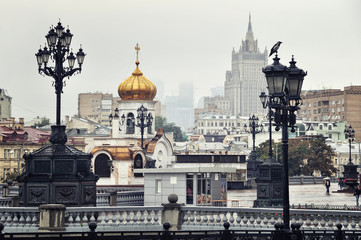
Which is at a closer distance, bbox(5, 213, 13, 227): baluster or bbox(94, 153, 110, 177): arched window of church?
bbox(5, 213, 13, 227): baluster

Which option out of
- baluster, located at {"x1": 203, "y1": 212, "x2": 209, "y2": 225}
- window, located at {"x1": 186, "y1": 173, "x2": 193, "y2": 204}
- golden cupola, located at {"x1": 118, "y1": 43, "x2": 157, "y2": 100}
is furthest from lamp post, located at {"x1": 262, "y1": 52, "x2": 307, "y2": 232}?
golden cupola, located at {"x1": 118, "y1": 43, "x2": 157, "y2": 100}

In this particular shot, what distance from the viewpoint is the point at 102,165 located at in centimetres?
7981

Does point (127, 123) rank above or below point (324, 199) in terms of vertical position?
above

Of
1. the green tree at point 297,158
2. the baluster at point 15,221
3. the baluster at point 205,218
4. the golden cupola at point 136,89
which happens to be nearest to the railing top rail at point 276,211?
the baluster at point 205,218

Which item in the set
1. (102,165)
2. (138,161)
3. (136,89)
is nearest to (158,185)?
(102,165)

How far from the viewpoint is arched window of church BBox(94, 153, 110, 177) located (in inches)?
3123

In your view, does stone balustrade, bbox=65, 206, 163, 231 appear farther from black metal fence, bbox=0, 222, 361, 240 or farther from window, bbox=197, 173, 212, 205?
window, bbox=197, 173, 212, 205

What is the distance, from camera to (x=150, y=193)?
4759 centimetres

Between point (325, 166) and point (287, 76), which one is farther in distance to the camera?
point (325, 166)

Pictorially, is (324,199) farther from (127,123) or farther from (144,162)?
(127,123)

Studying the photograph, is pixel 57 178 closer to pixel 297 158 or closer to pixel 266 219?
pixel 266 219

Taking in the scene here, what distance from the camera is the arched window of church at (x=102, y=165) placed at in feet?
260

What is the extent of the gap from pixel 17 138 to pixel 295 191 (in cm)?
4661

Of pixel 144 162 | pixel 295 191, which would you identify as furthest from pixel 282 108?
pixel 144 162
